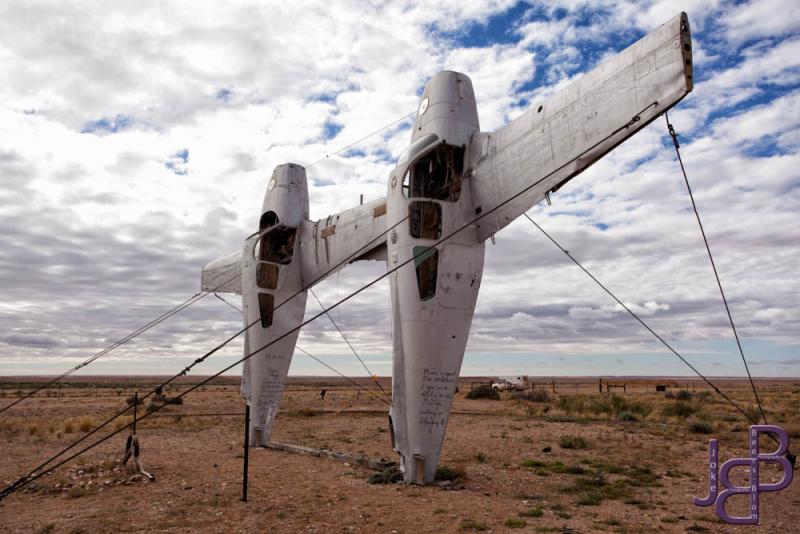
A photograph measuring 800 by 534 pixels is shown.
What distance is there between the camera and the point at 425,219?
11.2 meters

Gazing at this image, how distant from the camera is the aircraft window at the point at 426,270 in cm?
1098

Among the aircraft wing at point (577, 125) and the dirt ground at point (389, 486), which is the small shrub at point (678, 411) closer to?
the dirt ground at point (389, 486)

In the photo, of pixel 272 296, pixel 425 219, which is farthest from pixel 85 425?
pixel 425 219

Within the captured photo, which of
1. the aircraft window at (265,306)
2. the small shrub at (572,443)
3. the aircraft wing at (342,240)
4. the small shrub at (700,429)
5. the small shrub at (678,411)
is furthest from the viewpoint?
the small shrub at (678,411)

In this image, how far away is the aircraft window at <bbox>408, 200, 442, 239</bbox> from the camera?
36.7 ft

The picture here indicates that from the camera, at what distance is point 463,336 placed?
1116 cm

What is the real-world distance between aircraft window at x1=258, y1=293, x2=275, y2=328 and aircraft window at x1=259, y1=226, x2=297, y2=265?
1.06 m

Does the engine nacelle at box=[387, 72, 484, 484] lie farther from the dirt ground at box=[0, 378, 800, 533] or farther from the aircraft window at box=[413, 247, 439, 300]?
the dirt ground at box=[0, 378, 800, 533]

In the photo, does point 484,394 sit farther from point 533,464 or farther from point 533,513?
point 533,513

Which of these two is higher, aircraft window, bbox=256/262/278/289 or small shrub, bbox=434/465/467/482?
aircraft window, bbox=256/262/278/289

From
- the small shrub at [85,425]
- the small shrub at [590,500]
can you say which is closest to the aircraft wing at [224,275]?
the small shrub at [85,425]

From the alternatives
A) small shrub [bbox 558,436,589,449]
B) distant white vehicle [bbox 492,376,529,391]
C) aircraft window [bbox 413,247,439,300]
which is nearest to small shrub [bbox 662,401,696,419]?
small shrub [bbox 558,436,589,449]

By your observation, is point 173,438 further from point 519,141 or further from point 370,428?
point 519,141

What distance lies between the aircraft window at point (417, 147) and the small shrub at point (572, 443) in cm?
889
